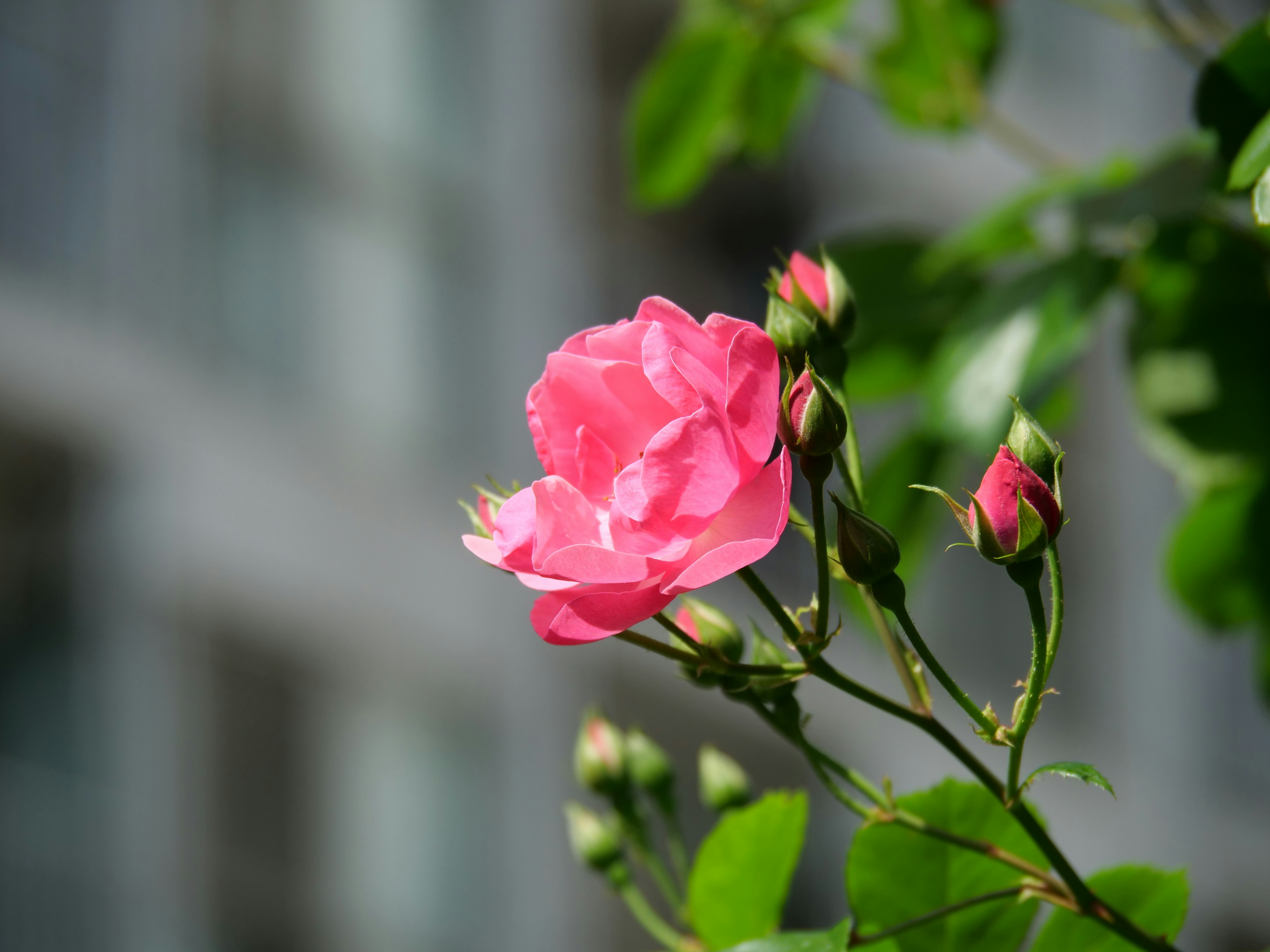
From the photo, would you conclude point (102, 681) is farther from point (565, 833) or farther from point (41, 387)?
point (565, 833)

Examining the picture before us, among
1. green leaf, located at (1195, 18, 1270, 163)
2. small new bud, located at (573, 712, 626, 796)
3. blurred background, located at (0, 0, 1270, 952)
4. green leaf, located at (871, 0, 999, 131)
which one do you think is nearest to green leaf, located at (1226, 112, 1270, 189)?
green leaf, located at (1195, 18, 1270, 163)

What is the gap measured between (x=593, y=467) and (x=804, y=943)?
0.11 m

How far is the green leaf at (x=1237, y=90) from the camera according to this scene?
28cm

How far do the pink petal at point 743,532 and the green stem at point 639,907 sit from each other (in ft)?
0.43

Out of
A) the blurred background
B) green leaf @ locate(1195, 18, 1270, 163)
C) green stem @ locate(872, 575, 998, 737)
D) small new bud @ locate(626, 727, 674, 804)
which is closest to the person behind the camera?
green stem @ locate(872, 575, 998, 737)

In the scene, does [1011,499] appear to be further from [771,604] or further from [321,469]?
[321,469]

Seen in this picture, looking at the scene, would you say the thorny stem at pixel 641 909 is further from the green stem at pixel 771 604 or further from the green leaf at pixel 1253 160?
the green leaf at pixel 1253 160

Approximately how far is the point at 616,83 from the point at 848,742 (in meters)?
2.06

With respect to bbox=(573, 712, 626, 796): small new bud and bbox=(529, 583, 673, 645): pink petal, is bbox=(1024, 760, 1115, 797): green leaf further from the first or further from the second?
bbox=(573, 712, 626, 796): small new bud

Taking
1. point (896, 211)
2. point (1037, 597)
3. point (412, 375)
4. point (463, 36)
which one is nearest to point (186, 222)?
point (412, 375)

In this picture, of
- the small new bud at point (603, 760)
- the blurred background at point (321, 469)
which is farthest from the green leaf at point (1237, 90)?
the blurred background at point (321, 469)

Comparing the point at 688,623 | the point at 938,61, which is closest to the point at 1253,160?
the point at 688,623

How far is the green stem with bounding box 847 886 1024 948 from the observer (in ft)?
0.74

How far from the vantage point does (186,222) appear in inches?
106
